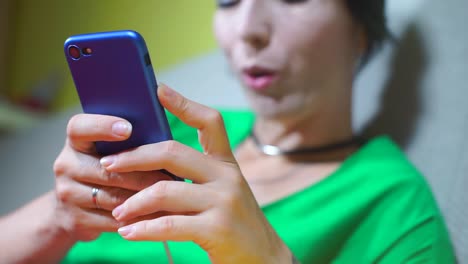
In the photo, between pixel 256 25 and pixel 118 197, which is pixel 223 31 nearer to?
pixel 256 25

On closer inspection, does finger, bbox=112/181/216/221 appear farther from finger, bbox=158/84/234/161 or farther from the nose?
the nose

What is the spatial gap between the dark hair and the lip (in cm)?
15

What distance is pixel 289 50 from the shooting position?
62 centimetres

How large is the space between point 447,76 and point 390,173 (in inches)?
8.0

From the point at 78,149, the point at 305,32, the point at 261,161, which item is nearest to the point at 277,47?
the point at 305,32

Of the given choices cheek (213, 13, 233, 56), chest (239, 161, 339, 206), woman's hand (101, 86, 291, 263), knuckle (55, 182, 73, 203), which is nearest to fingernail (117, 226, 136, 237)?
woman's hand (101, 86, 291, 263)

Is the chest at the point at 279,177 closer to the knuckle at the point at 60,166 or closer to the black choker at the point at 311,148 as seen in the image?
the black choker at the point at 311,148

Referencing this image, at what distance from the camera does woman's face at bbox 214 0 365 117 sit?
62cm

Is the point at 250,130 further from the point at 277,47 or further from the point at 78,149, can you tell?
the point at 78,149

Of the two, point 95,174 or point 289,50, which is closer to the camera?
point 95,174

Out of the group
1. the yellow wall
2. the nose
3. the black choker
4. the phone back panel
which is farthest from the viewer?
the black choker

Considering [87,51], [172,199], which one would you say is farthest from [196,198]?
[87,51]

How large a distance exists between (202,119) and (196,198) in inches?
2.2

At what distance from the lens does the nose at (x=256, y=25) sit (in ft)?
2.00
